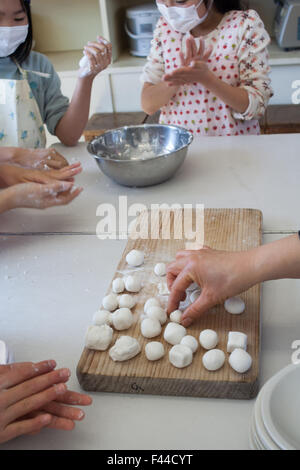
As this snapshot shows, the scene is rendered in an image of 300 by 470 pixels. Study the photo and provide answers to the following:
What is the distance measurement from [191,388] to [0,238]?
0.64 m

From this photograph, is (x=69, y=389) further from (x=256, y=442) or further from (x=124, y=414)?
(x=256, y=442)

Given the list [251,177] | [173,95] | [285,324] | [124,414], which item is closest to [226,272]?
[285,324]

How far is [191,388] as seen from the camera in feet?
2.14

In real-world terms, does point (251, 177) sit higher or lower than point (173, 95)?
lower

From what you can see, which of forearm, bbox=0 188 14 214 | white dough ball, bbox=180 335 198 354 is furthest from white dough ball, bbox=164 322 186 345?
forearm, bbox=0 188 14 214

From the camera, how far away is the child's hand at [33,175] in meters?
1.17

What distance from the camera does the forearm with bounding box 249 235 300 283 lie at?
0.67 m

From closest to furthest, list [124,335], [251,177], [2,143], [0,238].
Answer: [124,335]
[0,238]
[251,177]
[2,143]

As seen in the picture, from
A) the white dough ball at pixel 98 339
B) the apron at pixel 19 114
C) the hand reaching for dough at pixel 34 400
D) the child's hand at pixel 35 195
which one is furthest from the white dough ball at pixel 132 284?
the apron at pixel 19 114

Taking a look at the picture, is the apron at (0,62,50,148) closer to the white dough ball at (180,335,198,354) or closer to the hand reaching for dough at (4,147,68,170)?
the hand reaching for dough at (4,147,68,170)

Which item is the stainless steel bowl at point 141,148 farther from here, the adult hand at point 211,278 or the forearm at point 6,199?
the adult hand at point 211,278

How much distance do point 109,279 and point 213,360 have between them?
1.04 feet
